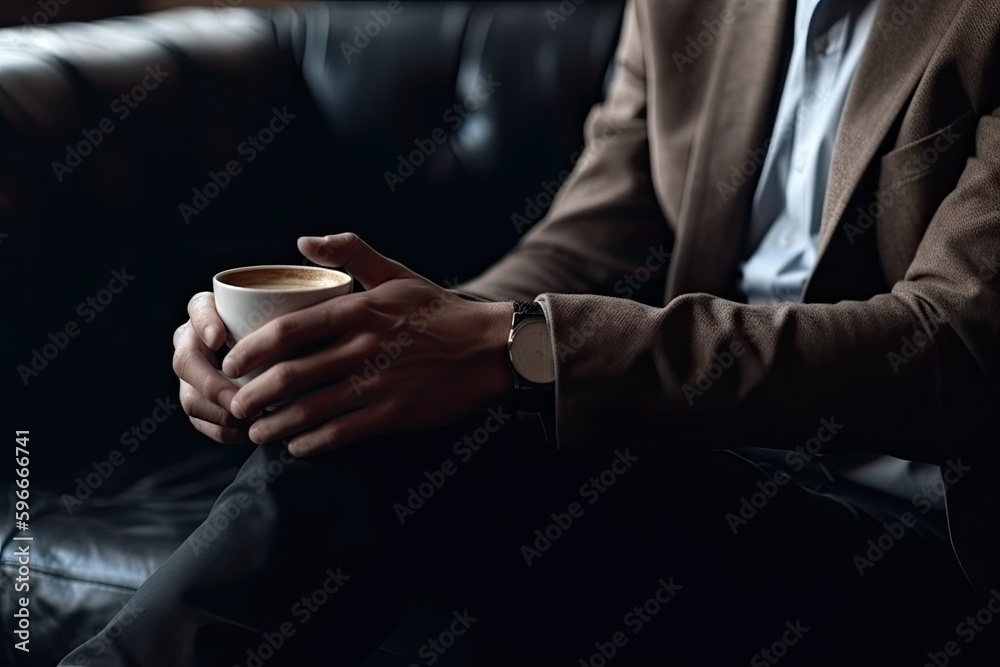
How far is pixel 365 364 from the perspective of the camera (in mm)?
834

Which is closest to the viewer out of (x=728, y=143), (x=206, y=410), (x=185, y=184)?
(x=206, y=410)

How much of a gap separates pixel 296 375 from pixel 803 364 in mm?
414

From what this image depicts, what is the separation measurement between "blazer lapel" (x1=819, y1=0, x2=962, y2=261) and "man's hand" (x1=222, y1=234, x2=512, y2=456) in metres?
0.38

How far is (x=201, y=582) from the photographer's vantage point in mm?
798

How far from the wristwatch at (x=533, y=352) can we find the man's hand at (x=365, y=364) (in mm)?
16

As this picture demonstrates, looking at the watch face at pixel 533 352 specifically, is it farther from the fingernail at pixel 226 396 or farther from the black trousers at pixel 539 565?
the fingernail at pixel 226 396

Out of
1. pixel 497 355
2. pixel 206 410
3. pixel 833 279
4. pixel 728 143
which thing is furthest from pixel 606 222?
pixel 206 410

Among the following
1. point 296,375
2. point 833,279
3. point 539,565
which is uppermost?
point 296,375

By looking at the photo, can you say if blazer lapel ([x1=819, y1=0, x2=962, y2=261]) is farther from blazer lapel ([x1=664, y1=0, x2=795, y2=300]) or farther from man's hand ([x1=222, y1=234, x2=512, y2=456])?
man's hand ([x1=222, y1=234, x2=512, y2=456])

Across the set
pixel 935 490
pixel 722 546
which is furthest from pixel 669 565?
pixel 935 490

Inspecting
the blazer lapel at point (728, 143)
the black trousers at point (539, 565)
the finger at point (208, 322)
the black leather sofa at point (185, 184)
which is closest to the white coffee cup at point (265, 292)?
the finger at point (208, 322)

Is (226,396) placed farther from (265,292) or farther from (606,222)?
(606,222)

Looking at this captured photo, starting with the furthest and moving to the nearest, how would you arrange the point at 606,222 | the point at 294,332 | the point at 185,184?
the point at 185,184, the point at 606,222, the point at 294,332

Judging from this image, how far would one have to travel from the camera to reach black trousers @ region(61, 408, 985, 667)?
809 mm
